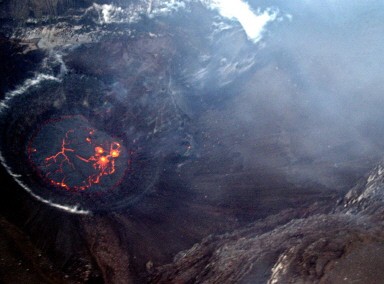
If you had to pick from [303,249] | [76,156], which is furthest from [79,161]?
[303,249]

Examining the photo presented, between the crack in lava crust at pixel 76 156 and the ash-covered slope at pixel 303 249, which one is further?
the crack in lava crust at pixel 76 156

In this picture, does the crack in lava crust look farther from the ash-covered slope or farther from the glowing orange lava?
the ash-covered slope

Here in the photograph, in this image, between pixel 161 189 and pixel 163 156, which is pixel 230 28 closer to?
pixel 163 156

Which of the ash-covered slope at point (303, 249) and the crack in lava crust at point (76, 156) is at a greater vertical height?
the crack in lava crust at point (76, 156)

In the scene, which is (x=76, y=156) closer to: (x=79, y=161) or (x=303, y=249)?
(x=79, y=161)

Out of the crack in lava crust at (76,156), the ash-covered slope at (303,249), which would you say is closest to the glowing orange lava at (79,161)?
the crack in lava crust at (76,156)

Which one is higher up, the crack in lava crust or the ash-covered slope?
the crack in lava crust

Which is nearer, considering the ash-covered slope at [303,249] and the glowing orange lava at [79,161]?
the ash-covered slope at [303,249]

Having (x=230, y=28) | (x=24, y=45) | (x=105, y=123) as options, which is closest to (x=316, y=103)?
(x=230, y=28)

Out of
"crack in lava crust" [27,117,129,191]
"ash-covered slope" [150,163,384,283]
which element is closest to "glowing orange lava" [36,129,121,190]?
"crack in lava crust" [27,117,129,191]

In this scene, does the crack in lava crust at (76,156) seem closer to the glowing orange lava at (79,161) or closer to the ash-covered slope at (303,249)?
the glowing orange lava at (79,161)
